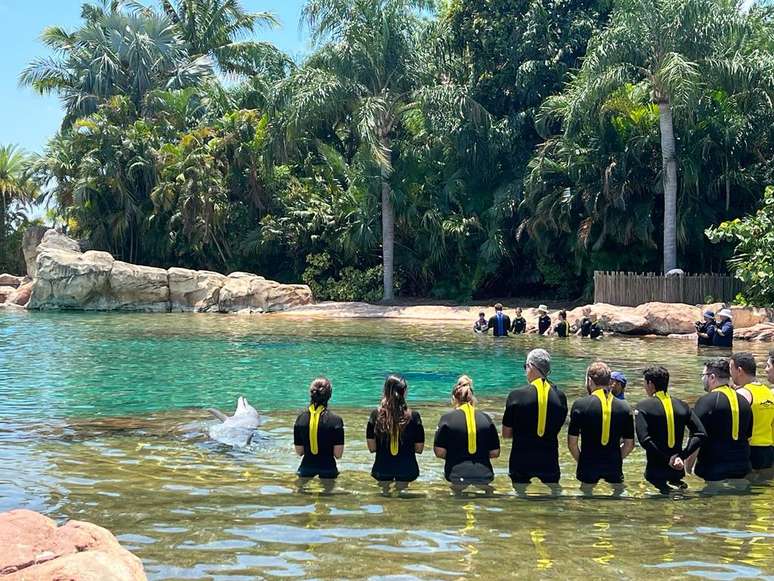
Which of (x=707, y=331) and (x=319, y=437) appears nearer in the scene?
(x=319, y=437)

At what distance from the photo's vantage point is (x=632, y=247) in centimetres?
3306

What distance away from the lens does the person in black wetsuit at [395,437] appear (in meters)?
7.51

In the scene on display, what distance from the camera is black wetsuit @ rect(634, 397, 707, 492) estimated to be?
760cm

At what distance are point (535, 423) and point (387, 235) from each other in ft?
98.4

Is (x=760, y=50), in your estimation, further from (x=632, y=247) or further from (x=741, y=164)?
(x=632, y=247)

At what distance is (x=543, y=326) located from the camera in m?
26.4

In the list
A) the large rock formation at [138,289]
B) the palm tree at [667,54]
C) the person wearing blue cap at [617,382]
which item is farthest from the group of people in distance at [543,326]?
the person wearing blue cap at [617,382]

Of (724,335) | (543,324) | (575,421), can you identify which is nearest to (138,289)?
(543,324)

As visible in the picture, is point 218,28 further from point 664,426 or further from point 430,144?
point 664,426

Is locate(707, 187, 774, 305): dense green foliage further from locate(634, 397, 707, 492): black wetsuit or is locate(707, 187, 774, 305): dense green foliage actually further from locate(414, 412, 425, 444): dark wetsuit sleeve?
locate(414, 412, 425, 444): dark wetsuit sleeve

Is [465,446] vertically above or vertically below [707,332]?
below

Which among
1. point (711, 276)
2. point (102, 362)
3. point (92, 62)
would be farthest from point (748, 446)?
point (92, 62)

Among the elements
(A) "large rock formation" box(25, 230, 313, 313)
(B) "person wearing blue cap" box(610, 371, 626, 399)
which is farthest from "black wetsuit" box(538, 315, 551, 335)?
(B) "person wearing blue cap" box(610, 371, 626, 399)

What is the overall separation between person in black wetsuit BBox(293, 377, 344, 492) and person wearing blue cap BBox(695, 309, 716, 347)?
1581 centimetres
